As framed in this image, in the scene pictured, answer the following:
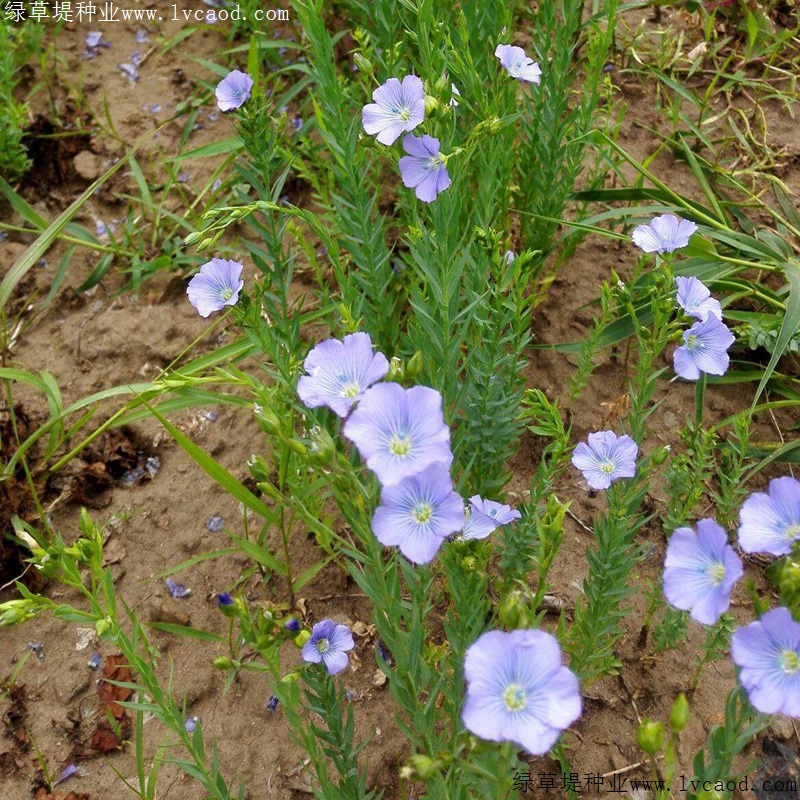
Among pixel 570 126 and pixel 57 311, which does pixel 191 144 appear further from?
pixel 570 126

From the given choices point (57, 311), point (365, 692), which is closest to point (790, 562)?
point (365, 692)

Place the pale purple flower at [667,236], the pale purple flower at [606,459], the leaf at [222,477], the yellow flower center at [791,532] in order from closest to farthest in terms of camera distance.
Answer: the yellow flower center at [791,532] → the pale purple flower at [606,459] → the pale purple flower at [667,236] → the leaf at [222,477]

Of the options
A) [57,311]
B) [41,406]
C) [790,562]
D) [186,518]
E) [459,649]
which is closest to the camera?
[790,562]

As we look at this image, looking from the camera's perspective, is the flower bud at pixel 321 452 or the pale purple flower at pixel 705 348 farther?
the pale purple flower at pixel 705 348

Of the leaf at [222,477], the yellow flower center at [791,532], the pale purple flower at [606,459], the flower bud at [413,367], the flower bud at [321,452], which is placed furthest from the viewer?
the leaf at [222,477]

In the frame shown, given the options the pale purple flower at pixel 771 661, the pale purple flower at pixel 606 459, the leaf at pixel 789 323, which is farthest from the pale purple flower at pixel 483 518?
the leaf at pixel 789 323

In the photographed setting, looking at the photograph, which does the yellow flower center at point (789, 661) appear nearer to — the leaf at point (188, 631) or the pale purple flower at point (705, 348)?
the pale purple flower at point (705, 348)

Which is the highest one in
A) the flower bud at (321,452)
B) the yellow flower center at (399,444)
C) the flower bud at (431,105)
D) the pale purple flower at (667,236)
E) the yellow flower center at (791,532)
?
the flower bud at (431,105)

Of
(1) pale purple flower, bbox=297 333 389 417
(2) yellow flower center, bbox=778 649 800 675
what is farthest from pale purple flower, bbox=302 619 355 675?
(2) yellow flower center, bbox=778 649 800 675

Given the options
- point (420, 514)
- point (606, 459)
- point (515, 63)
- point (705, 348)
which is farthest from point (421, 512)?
point (515, 63)
